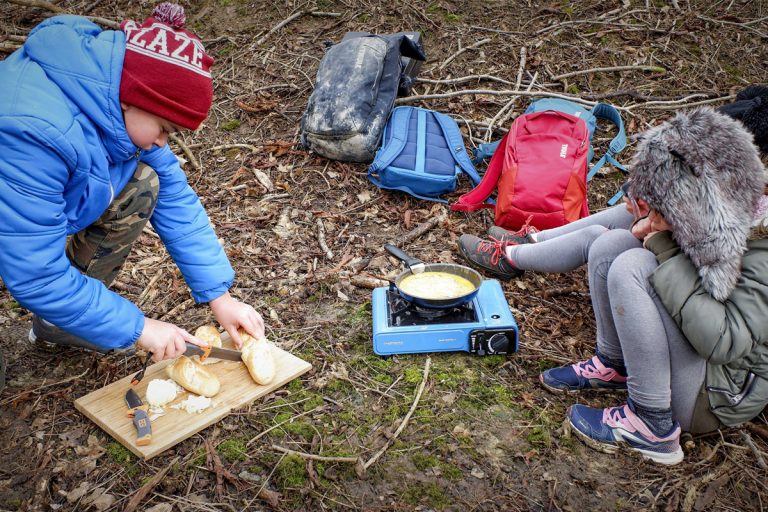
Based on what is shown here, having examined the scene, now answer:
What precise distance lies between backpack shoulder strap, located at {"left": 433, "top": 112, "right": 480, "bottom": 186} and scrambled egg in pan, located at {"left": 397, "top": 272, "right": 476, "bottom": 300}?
5.42ft

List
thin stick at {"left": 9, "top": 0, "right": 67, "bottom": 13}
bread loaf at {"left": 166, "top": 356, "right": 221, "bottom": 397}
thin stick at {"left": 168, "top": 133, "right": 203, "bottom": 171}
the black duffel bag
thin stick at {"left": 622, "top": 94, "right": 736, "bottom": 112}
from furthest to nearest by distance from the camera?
thin stick at {"left": 9, "top": 0, "right": 67, "bottom": 13} → thin stick at {"left": 622, "top": 94, "right": 736, "bottom": 112} → thin stick at {"left": 168, "top": 133, "right": 203, "bottom": 171} → the black duffel bag → bread loaf at {"left": 166, "top": 356, "right": 221, "bottom": 397}

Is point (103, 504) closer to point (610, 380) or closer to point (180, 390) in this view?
point (180, 390)

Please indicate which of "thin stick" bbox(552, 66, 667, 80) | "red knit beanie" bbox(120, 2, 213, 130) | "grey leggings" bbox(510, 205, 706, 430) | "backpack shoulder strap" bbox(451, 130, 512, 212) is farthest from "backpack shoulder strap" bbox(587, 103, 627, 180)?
"red knit beanie" bbox(120, 2, 213, 130)

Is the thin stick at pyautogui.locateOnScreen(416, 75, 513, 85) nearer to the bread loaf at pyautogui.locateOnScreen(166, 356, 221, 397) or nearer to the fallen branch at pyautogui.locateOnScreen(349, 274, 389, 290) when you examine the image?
the fallen branch at pyautogui.locateOnScreen(349, 274, 389, 290)

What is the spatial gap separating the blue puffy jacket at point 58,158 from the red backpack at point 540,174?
2.83 meters

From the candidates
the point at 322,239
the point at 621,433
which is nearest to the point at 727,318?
the point at 621,433

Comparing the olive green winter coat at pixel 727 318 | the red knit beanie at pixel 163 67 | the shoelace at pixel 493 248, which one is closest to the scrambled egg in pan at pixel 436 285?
the shoelace at pixel 493 248

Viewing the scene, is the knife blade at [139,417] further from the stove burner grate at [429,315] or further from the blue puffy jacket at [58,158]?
the stove burner grate at [429,315]

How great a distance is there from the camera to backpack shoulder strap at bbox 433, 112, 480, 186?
16.9 ft

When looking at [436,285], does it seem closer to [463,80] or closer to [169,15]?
[169,15]

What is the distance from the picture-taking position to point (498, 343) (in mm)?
3424

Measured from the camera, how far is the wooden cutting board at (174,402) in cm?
287

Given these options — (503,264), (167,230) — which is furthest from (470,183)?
(167,230)

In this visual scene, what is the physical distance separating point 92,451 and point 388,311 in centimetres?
165
